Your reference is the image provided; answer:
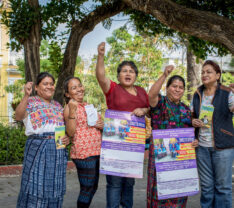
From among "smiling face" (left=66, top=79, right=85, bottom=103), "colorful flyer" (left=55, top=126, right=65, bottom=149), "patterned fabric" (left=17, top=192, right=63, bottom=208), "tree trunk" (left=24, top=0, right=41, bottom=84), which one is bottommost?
"patterned fabric" (left=17, top=192, right=63, bottom=208)

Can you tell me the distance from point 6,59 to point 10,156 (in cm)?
2047

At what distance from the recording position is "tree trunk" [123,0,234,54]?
18.2 feet

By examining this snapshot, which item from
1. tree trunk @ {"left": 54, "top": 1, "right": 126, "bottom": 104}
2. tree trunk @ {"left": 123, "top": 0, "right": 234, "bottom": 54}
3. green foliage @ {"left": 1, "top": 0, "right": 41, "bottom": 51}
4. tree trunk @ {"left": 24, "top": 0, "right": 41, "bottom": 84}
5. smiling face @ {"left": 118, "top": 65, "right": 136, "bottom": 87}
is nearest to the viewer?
smiling face @ {"left": 118, "top": 65, "right": 136, "bottom": 87}

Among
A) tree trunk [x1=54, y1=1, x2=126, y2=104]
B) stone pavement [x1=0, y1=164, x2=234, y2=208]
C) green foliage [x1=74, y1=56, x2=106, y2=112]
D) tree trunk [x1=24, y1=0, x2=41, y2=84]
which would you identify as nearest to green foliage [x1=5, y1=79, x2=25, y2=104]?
green foliage [x1=74, y1=56, x2=106, y2=112]

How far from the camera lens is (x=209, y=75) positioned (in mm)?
3686

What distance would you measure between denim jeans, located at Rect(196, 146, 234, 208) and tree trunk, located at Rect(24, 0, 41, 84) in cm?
462

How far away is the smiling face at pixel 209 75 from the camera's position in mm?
3680

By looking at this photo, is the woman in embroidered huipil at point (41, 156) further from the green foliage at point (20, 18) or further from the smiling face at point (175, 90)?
the green foliage at point (20, 18)

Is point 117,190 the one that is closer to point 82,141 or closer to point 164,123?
point 82,141

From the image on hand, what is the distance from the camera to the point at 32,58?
7.22m

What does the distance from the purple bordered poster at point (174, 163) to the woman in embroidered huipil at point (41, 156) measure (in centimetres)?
106

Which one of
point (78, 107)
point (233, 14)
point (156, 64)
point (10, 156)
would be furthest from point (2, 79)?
point (78, 107)

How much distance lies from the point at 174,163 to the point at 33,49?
4860mm

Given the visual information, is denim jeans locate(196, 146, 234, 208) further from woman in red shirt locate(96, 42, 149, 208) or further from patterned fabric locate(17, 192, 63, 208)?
patterned fabric locate(17, 192, 63, 208)
